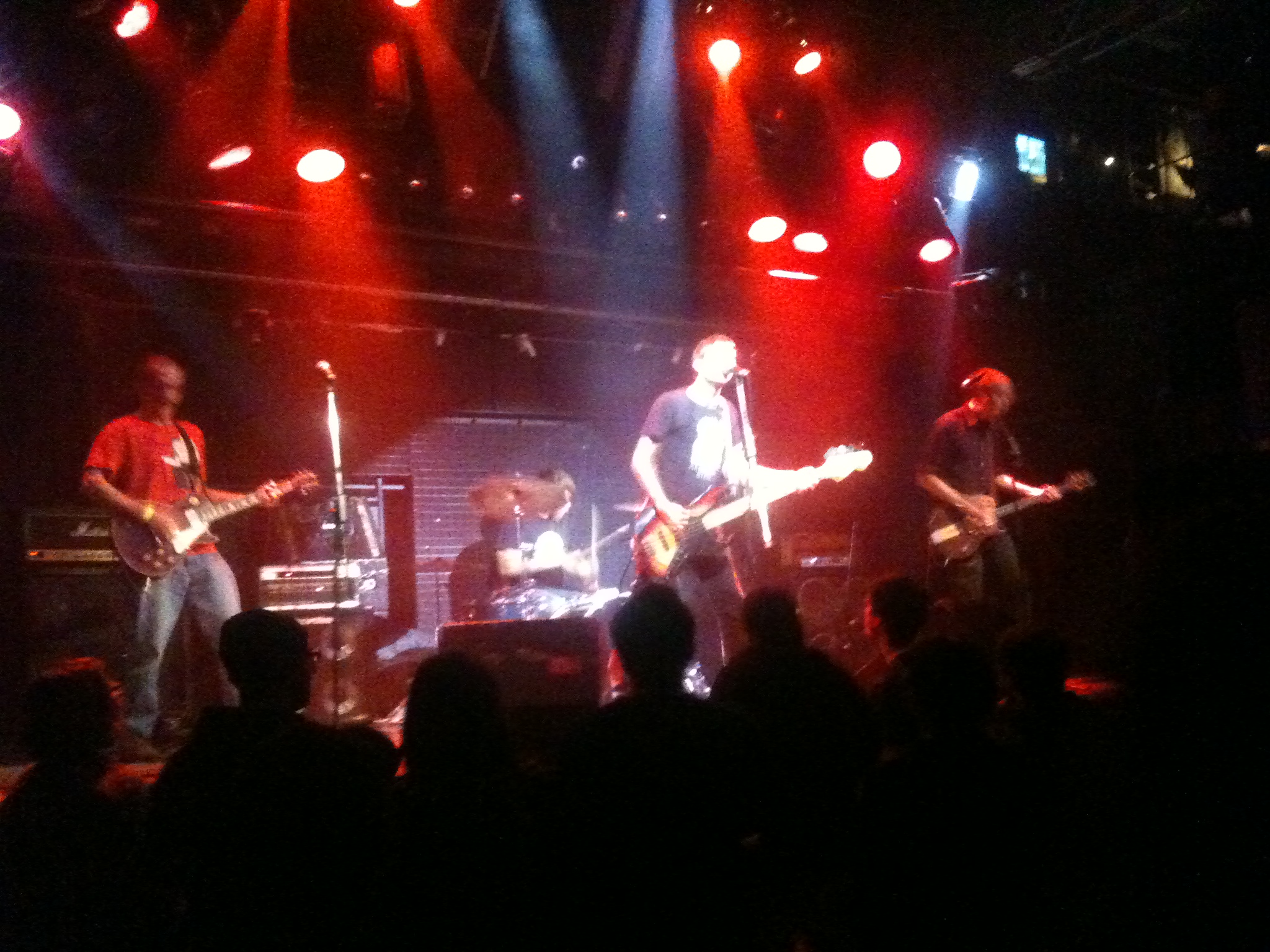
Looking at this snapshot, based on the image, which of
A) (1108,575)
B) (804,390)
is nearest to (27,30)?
(804,390)

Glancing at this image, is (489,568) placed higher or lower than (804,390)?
lower

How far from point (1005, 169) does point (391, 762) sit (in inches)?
440

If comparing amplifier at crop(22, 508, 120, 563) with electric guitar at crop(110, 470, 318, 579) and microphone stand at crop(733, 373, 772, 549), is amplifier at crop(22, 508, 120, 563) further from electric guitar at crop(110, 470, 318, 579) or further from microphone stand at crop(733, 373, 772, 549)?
microphone stand at crop(733, 373, 772, 549)

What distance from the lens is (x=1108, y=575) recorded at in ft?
27.5

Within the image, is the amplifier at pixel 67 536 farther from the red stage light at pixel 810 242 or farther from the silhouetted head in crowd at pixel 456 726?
the red stage light at pixel 810 242

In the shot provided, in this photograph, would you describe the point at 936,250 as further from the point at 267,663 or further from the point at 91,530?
the point at 91,530

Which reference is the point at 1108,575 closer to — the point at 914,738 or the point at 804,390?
the point at 804,390

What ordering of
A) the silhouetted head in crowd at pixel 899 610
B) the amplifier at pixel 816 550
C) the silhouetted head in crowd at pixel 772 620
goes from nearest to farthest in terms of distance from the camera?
the silhouetted head in crowd at pixel 772 620, the silhouetted head in crowd at pixel 899 610, the amplifier at pixel 816 550

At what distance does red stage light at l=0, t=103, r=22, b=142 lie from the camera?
429 cm

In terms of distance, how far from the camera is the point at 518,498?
23.7 feet

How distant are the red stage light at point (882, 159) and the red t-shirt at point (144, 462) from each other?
459 centimetres

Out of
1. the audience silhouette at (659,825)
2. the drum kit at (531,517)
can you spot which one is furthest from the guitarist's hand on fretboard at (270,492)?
the audience silhouette at (659,825)

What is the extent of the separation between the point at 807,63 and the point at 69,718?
555 centimetres

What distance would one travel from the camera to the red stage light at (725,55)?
5.93 metres
